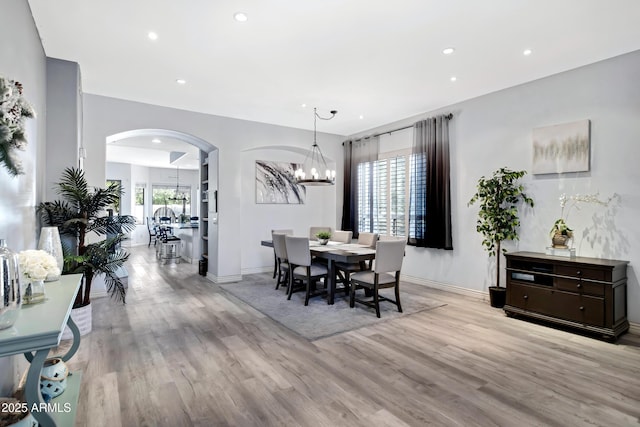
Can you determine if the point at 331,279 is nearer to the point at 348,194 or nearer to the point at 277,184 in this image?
the point at 348,194

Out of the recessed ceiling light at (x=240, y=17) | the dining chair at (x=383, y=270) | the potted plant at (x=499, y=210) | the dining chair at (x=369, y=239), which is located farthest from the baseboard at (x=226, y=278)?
the recessed ceiling light at (x=240, y=17)

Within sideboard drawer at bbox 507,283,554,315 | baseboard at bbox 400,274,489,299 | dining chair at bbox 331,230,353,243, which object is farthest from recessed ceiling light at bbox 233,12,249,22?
baseboard at bbox 400,274,489,299

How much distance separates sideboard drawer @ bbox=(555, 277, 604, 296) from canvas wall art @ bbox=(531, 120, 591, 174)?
4.46ft

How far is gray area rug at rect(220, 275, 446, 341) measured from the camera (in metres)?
3.81

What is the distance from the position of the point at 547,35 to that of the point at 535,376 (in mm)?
3167

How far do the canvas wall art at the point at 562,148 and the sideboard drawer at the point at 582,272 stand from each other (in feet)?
4.01

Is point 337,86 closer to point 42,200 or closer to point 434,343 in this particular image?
point 434,343

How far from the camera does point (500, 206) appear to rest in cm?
476

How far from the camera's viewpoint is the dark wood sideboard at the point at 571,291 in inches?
135

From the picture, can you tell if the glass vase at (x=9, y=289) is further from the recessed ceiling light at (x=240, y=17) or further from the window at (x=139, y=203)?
the window at (x=139, y=203)

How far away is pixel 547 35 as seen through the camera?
10.8 feet

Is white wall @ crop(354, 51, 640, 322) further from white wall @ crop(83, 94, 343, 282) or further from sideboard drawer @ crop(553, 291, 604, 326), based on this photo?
white wall @ crop(83, 94, 343, 282)

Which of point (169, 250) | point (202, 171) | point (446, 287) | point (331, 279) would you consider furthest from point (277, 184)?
point (169, 250)

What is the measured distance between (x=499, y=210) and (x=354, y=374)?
314 centimetres
